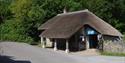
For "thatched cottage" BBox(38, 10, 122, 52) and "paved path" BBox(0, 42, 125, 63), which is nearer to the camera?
"paved path" BBox(0, 42, 125, 63)

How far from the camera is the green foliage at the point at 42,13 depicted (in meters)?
62.3

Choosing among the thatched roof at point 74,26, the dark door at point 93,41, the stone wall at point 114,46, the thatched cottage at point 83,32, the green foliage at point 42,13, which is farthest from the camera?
the green foliage at point 42,13

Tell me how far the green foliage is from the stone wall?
1821 cm

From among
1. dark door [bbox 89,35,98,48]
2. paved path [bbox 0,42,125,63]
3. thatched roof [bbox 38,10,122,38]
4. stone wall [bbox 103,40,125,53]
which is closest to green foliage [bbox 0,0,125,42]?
thatched roof [bbox 38,10,122,38]

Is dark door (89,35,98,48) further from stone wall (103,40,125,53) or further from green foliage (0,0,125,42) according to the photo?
green foliage (0,0,125,42)

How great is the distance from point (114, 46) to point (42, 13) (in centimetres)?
2287

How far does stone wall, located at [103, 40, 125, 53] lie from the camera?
42069 millimetres

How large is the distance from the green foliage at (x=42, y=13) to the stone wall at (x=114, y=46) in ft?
59.7

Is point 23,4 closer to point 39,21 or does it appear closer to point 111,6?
point 39,21

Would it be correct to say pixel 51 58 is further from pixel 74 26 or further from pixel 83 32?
pixel 83 32

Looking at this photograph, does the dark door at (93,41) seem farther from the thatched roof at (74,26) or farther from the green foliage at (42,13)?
the green foliage at (42,13)

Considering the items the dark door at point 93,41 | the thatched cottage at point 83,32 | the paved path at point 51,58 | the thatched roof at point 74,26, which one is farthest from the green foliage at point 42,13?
the paved path at point 51,58

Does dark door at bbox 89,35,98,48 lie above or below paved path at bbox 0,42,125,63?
above

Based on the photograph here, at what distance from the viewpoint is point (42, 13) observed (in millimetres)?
62875
